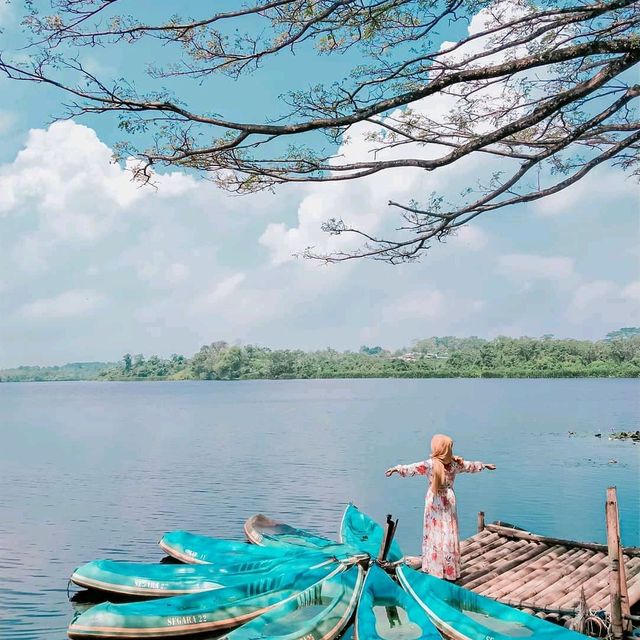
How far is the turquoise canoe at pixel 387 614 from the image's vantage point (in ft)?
18.3

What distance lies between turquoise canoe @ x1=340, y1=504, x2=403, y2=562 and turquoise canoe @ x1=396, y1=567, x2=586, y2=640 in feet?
3.26

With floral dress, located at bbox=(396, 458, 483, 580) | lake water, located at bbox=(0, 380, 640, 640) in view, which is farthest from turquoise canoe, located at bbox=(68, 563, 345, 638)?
lake water, located at bbox=(0, 380, 640, 640)

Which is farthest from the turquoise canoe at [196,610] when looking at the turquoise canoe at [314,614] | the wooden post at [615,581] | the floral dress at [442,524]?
the wooden post at [615,581]

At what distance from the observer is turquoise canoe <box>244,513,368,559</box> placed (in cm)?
740

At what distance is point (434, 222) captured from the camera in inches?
397

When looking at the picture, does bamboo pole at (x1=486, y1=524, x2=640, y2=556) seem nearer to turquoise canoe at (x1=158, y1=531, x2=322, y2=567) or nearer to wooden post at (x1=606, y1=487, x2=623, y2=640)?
wooden post at (x1=606, y1=487, x2=623, y2=640)

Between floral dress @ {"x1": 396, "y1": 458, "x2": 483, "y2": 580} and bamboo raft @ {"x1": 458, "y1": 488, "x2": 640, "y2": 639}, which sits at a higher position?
floral dress @ {"x1": 396, "y1": 458, "x2": 483, "y2": 580}

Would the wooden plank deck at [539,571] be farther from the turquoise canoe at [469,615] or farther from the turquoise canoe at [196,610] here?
the turquoise canoe at [196,610]

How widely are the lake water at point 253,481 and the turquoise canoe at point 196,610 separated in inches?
67.4

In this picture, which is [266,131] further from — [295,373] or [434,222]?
[295,373]

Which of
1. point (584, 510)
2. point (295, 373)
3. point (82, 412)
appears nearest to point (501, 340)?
point (295, 373)

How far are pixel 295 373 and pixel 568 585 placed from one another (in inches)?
3262

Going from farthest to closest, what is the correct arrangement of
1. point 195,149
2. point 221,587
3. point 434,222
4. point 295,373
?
1. point 295,373
2. point 434,222
3. point 195,149
4. point 221,587

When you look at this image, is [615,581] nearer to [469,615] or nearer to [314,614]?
[469,615]
